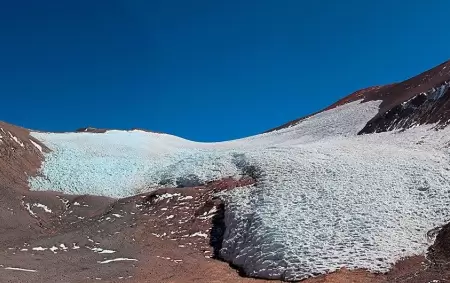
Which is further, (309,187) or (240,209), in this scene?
(309,187)

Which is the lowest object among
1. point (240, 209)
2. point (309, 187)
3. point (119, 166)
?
point (240, 209)

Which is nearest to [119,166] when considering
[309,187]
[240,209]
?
[240,209]

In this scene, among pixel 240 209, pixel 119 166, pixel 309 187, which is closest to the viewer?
pixel 240 209

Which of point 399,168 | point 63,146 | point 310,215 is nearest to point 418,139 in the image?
point 399,168

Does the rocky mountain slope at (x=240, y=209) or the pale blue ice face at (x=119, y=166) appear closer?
the rocky mountain slope at (x=240, y=209)

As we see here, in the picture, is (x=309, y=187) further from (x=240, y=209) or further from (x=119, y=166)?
(x=119, y=166)
